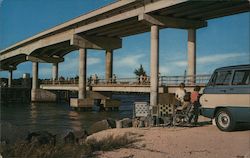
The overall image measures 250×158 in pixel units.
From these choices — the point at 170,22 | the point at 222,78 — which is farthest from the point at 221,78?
the point at 170,22

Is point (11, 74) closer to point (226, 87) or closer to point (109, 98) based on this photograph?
point (109, 98)

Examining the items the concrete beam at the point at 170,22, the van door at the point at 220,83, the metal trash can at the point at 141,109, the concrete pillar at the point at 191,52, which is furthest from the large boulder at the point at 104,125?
the concrete pillar at the point at 191,52

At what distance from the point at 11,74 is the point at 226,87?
109896 millimetres

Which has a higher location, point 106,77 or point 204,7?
point 204,7

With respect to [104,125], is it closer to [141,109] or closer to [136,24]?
[141,109]

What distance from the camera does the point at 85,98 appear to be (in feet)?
180

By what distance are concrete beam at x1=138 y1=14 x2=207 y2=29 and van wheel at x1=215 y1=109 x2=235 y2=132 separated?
24578mm

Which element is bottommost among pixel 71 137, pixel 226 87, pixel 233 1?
pixel 71 137

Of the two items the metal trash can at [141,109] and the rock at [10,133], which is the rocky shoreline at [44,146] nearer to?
the rock at [10,133]

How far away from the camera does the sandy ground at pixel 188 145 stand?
1049cm

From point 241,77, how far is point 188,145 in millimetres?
3125

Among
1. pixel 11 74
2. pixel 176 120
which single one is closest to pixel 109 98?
pixel 176 120

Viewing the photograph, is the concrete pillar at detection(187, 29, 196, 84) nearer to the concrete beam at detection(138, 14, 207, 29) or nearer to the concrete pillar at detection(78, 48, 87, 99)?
the concrete beam at detection(138, 14, 207, 29)

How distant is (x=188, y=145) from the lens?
38.3ft
